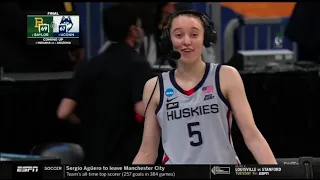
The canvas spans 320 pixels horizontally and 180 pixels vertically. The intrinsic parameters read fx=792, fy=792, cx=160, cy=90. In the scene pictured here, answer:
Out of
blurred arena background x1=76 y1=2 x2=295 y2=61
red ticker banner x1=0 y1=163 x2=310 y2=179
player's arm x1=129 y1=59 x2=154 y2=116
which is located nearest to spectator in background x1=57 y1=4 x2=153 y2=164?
player's arm x1=129 y1=59 x2=154 y2=116

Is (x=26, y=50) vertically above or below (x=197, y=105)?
above

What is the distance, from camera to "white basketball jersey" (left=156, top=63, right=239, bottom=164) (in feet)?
8.54

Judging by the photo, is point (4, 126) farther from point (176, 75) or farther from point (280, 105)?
point (176, 75)

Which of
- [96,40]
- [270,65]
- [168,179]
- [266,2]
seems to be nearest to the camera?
[168,179]

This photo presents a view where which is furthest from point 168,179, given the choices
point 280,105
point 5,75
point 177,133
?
point 5,75

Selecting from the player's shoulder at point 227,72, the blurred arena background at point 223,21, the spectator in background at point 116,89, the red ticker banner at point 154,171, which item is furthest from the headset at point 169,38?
the blurred arena background at point 223,21

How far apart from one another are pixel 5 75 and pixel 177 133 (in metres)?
1.73

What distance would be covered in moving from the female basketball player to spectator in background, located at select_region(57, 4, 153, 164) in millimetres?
778

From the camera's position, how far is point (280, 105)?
153 inches

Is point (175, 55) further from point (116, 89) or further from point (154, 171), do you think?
point (116, 89)

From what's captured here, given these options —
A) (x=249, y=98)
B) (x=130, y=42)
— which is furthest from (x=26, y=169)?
(x=249, y=98)

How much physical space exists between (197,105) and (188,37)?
23cm

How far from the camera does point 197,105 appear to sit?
261 cm

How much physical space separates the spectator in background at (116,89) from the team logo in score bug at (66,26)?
0.65 meters
